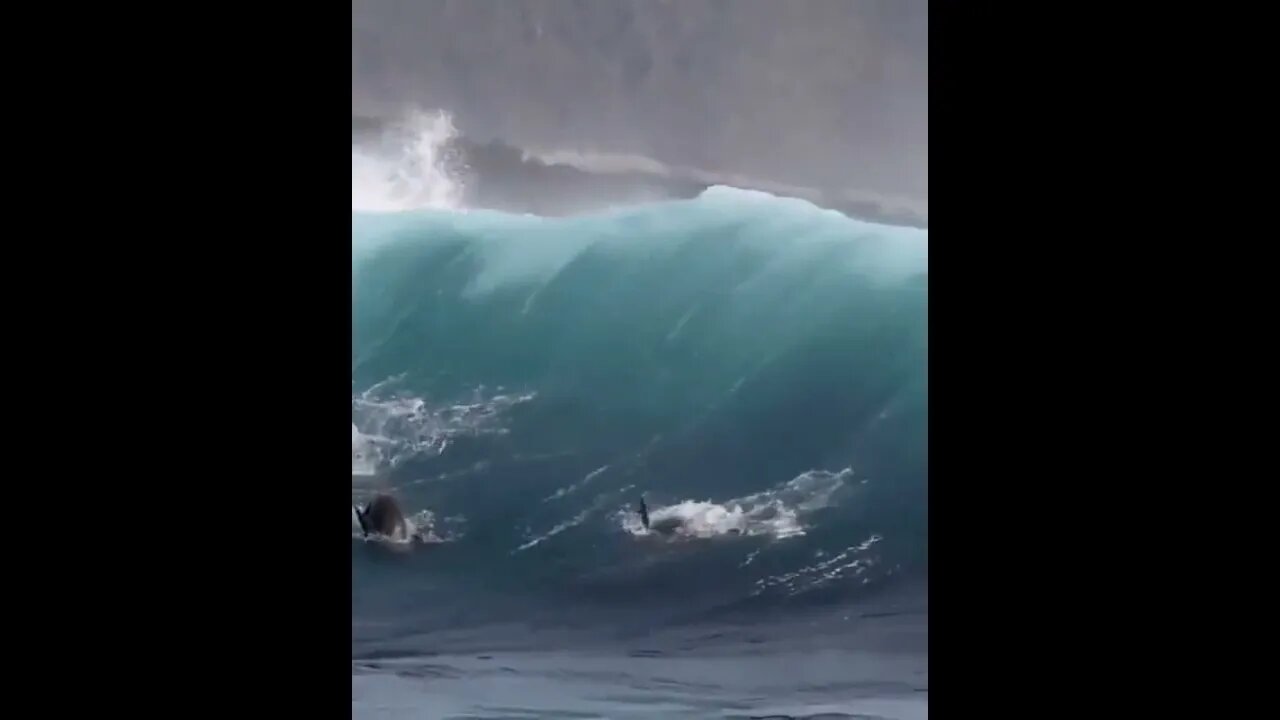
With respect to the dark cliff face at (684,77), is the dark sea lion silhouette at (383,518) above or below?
below

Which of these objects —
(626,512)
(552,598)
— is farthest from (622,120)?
(552,598)

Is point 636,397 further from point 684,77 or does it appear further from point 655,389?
point 684,77

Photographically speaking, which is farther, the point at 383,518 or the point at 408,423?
the point at 408,423

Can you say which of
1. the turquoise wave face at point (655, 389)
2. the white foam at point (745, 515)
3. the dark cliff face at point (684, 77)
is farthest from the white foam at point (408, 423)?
the dark cliff face at point (684, 77)

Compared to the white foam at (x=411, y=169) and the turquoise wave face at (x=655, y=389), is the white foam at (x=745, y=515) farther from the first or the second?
the white foam at (x=411, y=169)

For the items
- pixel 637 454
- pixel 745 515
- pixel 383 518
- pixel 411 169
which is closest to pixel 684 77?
pixel 411 169

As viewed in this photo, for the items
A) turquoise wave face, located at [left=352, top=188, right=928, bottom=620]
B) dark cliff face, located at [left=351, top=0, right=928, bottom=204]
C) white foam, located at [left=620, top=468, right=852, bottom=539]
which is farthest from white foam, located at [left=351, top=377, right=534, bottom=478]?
dark cliff face, located at [left=351, top=0, right=928, bottom=204]

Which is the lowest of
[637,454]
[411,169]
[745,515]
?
[745,515]

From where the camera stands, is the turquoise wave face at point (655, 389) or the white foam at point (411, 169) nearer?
→ the turquoise wave face at point (655, 389)
